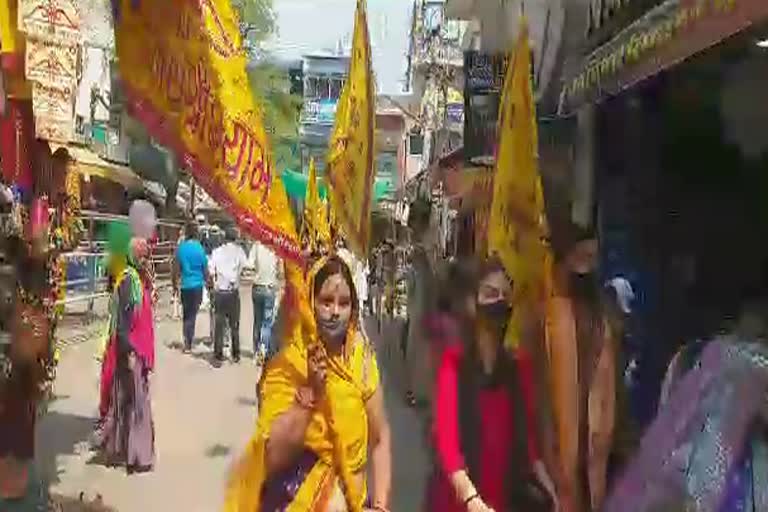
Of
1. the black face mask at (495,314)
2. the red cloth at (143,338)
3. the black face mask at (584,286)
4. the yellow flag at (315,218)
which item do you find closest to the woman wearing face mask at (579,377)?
the black face mask at (584,286)

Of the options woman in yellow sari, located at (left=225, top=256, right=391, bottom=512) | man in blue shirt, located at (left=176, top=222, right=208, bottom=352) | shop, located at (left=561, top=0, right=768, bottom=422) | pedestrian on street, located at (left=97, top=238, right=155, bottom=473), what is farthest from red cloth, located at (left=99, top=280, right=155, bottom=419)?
shop, located at (left=561, top=0, right=768, bottom=422)

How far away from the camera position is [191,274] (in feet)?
7.91

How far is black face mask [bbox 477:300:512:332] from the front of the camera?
242cm

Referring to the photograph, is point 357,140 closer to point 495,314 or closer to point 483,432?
point 495,314

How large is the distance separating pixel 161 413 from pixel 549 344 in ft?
3.24

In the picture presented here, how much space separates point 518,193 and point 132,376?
1081 millimetres

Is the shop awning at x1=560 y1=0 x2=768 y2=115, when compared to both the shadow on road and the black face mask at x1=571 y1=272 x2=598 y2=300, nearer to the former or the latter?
the black face mask at x1=571 y1=272 x2=598 y2=300

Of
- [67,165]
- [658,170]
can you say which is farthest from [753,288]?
[67,165]

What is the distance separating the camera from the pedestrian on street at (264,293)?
2246 mm

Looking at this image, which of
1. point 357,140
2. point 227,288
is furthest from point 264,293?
point 357,140

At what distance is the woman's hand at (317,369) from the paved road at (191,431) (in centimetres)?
13

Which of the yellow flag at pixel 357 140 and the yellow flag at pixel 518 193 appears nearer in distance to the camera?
the yellow flag at pixel 357 140

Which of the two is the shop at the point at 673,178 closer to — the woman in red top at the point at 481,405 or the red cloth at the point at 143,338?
the woman in red top at the point at 481,405

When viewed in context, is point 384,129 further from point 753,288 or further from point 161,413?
point 753,288
